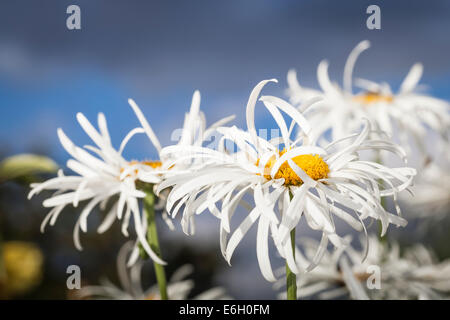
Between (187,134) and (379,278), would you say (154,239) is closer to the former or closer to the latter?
(187,134)

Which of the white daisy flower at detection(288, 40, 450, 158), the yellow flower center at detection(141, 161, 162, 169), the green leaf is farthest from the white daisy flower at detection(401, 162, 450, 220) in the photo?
the green leaf

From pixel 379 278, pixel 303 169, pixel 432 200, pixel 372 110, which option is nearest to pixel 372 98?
pixel 372 110

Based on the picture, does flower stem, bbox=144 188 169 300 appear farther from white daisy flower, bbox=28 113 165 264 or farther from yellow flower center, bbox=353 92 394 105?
yellow flower center, bbox=353 92 394 105

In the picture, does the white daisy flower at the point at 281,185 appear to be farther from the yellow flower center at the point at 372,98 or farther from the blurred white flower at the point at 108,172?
the yellow flower center at the point at 372,98

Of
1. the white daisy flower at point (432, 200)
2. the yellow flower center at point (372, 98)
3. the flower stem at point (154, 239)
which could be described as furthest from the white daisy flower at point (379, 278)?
the white daisy flower at point (432, 200)
